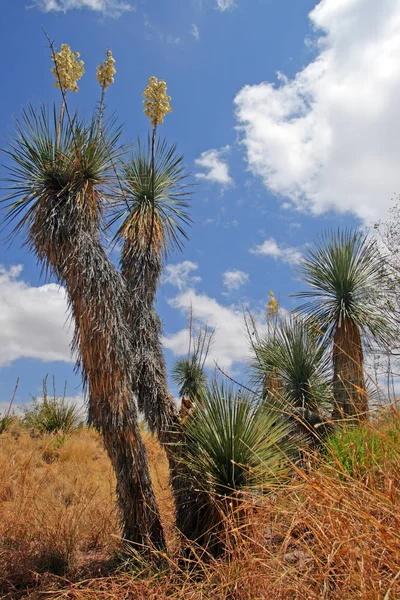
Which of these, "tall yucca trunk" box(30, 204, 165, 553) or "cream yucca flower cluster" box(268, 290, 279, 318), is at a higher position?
"cream yucca flower cluster" box(268, 290, 279, 318)

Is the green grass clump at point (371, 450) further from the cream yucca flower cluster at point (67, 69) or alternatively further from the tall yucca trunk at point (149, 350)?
the cream yucca flower cluster at point (67, 69)

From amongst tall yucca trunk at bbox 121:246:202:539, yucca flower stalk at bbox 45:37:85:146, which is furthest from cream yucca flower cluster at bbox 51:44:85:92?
tall yucca trunk at bbox 121:246:202:539

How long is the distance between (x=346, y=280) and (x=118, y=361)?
651 centimetres

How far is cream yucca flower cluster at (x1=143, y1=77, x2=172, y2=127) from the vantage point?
259 inches

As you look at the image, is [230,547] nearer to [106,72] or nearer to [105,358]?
[105,358]

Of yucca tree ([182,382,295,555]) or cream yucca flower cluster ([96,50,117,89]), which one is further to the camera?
cream yucca flower cluster ([96,50,117,89])

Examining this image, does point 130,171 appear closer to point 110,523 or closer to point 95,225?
point 95,225

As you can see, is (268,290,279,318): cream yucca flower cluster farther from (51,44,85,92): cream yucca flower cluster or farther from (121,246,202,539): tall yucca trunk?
(51,44,85,92): cream yucca flower cluster

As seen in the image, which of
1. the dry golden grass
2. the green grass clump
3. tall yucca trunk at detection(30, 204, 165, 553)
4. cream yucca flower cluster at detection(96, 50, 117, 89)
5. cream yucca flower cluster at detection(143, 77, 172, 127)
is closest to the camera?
the dry golden grass

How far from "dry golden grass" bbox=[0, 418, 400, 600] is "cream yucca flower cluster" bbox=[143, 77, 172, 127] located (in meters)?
4.90

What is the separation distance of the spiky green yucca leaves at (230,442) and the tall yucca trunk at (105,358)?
891 mm

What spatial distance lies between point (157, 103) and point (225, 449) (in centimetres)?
473

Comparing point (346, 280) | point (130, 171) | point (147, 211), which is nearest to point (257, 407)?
point (147, 211)

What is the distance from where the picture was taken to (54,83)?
7203mm
